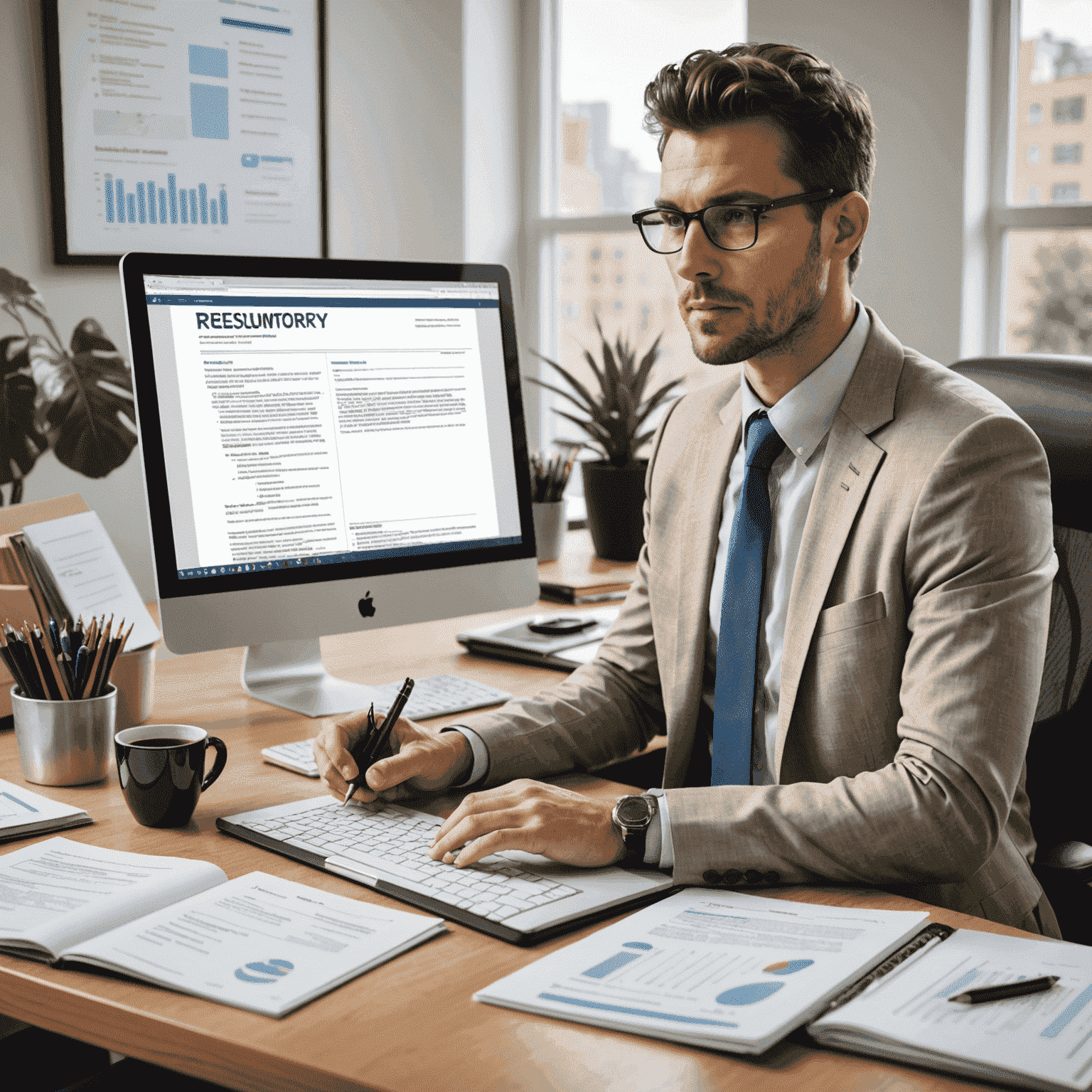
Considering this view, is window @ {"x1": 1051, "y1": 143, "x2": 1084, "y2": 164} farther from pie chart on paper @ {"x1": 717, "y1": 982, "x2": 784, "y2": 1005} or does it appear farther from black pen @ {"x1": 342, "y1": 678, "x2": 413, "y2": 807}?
pie chart on paper @ {"x1": 717, "y1": 982, "x2": 784, "y2": 1005}

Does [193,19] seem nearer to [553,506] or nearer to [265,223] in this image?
[265,223]

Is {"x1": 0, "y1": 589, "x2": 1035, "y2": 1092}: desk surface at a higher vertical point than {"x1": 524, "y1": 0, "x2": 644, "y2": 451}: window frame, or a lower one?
lower

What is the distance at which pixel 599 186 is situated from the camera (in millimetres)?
3848

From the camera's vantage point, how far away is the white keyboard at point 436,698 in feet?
4.38

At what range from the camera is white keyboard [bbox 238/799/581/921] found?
950 mm

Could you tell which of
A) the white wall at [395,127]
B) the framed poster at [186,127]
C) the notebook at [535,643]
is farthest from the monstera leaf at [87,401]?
the notebook at [535,643]

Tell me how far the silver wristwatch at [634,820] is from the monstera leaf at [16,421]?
76.9 inches

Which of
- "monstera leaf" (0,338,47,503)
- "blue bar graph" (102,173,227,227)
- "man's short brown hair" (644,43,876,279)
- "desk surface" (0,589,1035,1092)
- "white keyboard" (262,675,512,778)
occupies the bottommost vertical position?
"desk surface" (0,589,1035,1092)

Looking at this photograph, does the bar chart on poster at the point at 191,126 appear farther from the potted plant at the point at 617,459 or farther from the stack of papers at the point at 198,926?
the stack of papers at the point at 198,926

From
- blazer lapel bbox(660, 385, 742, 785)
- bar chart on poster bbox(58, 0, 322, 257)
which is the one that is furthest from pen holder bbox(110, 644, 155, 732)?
bar chart on poster bbox(58, 0, 322, 257)

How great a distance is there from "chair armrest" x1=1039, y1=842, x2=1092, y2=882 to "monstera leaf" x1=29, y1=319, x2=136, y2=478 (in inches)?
84.2

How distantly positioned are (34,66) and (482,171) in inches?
56.1

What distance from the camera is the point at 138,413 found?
136 centimetres

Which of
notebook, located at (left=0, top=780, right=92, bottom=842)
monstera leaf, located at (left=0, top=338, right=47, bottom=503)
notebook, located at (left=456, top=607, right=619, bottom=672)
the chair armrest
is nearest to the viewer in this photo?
notebook, located at (left=0, top=780, right=92, bottom=842)
